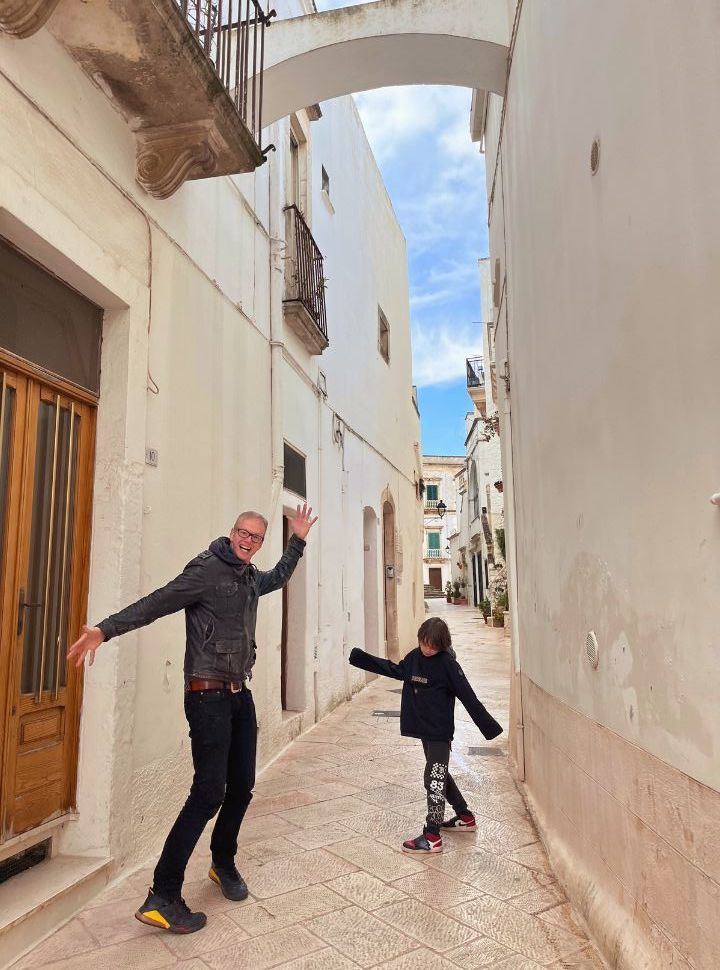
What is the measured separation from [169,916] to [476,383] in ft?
73.0

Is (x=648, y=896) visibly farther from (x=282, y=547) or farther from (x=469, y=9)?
(x=469, y=9)

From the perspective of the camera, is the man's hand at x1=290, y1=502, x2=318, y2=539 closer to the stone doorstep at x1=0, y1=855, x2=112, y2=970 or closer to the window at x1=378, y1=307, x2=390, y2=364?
the stone doorstep at x1=0, y1=855, x2=112, y2=970

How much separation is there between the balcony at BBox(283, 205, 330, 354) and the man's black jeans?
16.0 feet

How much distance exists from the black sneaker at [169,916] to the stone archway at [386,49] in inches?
239

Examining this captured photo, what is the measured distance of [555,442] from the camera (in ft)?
13.5

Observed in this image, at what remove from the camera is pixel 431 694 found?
4398 mm

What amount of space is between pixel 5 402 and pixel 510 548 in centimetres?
467

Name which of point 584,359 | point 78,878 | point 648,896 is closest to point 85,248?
point 584,359

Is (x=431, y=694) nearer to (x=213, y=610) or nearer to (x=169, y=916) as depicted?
(x=213, y=610)

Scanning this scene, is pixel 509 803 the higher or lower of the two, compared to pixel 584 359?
lower

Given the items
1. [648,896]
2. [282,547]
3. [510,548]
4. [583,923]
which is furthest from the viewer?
[282,547]

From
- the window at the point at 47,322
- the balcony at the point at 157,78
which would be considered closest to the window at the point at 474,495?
the balcony at the point at 157,78

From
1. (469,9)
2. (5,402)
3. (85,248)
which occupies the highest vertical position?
(469,9)

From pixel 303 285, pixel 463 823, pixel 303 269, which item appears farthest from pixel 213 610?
pixel 303 269
